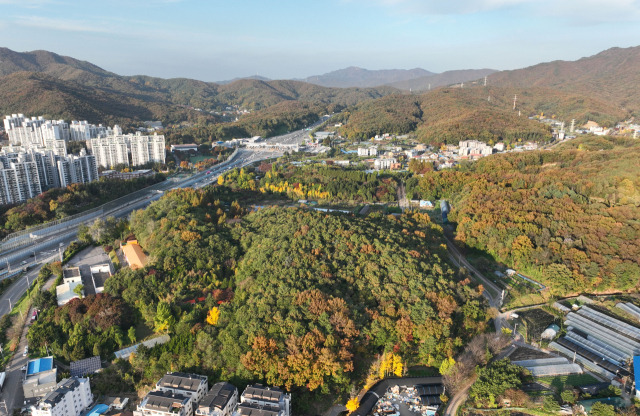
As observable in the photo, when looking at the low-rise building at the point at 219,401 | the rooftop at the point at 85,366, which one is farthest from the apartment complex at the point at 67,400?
the low-rise building at the point at 219,401

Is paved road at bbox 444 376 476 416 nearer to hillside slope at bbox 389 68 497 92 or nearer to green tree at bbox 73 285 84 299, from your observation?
green tree at bbox 73 285 84 299

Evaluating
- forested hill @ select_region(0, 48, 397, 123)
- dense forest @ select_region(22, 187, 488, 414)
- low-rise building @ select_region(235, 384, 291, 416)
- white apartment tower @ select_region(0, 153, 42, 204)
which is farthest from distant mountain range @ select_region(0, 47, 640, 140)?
low-rise building @ select_region(235, 384, 291, 416)

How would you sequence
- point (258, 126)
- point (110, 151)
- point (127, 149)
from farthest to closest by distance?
point (258, 126) → point (127, 149) → point (110, 151)

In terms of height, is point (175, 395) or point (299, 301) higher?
point (299, 301)

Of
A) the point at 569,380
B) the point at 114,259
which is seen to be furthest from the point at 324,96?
the point at 569,380

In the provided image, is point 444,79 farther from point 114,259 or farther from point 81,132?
point 114,259

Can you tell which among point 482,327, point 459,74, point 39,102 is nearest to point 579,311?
point 482,327
